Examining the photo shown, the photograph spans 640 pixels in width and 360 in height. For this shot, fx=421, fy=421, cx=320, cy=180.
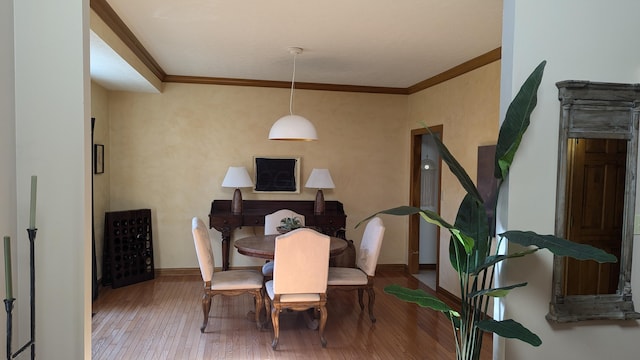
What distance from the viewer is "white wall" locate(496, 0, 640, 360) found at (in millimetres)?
2230

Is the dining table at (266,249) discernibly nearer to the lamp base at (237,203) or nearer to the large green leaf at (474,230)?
the lamp base at (237,203)

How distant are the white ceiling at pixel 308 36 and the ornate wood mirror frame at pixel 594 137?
91 centimetres

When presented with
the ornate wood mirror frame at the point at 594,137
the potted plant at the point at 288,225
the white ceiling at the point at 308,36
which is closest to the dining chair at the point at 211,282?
the potted plant at the point at 288,225

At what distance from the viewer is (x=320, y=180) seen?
18.0 ft

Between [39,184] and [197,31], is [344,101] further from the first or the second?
[39,184]

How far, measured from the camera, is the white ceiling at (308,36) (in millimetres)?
2896

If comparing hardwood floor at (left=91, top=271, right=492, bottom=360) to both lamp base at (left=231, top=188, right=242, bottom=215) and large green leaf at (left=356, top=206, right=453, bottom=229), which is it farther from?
large green leaf at (left=356, top=206, right=453, bottom=229)

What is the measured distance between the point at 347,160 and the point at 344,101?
83 cm

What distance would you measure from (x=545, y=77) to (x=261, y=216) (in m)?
3.73

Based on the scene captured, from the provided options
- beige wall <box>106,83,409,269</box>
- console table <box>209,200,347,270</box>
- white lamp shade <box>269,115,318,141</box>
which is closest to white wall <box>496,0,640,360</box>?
white lamp shade <box>269,115,318,141</box>

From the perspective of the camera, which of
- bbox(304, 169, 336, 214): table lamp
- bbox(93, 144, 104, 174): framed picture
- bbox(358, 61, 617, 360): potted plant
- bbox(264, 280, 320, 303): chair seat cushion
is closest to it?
bbox(358, 61, 617, 360): potted plant

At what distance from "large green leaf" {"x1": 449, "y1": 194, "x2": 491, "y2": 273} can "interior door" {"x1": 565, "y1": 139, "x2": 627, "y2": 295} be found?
0.58 metres

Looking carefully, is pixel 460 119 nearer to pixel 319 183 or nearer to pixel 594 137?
pixel 319 183

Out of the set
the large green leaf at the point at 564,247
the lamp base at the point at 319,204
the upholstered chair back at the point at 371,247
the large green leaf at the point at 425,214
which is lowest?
the upholstered chair back at the point at 371,247
